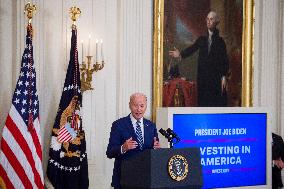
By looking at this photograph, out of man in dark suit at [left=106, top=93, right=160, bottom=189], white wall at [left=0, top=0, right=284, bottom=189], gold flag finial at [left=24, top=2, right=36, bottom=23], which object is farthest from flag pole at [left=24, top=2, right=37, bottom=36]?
man in dark suit at [left=106, top=93, right=160, bottom=189]

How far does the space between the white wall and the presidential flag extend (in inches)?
12.0

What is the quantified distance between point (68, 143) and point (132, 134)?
1130mm

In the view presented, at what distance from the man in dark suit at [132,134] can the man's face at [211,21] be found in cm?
289

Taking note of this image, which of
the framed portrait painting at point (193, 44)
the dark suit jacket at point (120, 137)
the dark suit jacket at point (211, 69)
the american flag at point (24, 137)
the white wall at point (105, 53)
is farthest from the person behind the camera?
the dark suit jacket at point (211, 69)

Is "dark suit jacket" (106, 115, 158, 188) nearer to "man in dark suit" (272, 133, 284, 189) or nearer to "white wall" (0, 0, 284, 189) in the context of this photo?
"white wall" (0, 0, 284, 189)

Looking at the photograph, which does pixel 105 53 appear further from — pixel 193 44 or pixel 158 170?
pixel 158 170

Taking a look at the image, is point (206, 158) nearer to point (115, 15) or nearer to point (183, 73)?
point (183, 73)

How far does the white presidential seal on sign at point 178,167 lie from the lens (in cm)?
351

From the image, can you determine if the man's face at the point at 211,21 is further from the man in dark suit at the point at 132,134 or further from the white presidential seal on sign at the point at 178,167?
the white presidential seal on sign at the point at 178,167

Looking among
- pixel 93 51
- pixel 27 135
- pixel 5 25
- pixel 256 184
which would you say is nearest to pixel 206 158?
pixel 256 184

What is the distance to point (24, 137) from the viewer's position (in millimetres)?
5105

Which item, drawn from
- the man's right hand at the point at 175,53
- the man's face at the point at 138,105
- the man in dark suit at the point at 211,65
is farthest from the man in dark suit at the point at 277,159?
the man's face at the point at 138,105

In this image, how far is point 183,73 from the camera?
6.85m

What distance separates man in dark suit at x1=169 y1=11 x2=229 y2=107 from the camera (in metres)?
7.05
